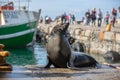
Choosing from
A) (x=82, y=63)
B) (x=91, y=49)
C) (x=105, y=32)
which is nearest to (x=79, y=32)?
(x=91, y=49)

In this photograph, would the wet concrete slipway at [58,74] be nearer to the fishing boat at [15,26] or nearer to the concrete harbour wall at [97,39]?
the concrete harbour wall at [97,39]

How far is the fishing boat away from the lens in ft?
109

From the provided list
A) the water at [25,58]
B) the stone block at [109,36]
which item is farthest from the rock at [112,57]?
the water at [25,58]

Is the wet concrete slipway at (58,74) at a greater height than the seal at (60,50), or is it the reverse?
the seal at (60,50)

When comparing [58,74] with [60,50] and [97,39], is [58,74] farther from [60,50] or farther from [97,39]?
[97,39]

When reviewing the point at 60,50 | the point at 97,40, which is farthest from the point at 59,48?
the point at 97,40

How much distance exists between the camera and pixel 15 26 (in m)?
33.3

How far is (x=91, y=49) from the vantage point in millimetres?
33875

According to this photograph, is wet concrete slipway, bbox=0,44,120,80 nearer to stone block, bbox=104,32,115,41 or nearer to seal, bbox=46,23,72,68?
seal, bbox=46,23,72,68

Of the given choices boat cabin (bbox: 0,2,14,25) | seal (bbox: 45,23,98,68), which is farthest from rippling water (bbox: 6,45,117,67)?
seal (bbox: 45,23,98,68)

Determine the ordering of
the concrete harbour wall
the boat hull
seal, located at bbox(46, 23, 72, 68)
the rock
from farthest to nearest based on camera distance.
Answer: the boat hull, the concrete harbour wall, the rock, seal, located at bbox(46, 23, 72, 68)

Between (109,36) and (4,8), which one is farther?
(4,8)

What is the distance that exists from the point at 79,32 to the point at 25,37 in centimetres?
518

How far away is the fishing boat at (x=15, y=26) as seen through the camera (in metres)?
33.2
